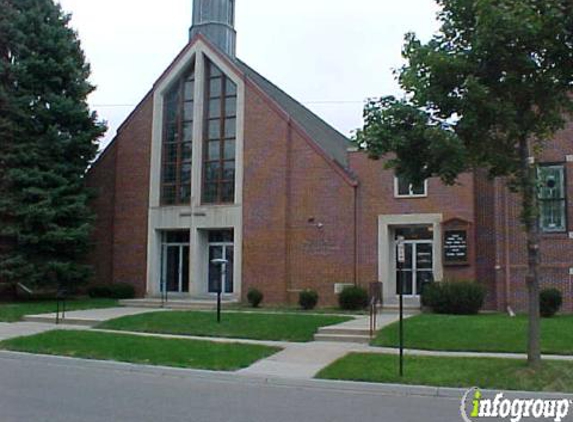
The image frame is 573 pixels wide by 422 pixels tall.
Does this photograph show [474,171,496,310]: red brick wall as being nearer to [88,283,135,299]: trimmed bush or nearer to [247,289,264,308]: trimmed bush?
[247,289,264,308]: trimmed bush

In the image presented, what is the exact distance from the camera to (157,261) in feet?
102

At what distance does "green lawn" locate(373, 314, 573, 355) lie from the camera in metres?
14.9

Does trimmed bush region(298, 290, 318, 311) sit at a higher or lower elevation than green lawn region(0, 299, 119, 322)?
higher

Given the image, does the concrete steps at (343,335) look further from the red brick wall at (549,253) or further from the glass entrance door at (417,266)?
the glass entrance door at (417,266)

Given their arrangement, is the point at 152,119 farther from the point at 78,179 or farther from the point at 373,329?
the point at 373,329

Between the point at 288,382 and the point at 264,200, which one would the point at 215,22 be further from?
the point at 288,382

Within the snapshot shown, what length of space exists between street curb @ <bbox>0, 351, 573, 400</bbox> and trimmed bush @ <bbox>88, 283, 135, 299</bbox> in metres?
15.5

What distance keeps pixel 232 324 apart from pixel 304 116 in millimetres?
18089

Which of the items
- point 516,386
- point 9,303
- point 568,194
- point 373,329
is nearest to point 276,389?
point 516,386

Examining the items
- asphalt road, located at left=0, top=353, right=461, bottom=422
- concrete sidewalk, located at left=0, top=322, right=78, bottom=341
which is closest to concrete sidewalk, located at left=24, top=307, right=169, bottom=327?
concrete sidewalk, located at left=0, top=322, right=78, bottom=341

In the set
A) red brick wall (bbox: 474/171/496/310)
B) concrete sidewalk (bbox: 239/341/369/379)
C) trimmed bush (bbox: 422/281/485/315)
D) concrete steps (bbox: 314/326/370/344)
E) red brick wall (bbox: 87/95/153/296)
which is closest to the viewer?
concrete sidewalk (bbox: 239/341/369/379)

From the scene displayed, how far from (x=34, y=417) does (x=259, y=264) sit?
66.8 ft

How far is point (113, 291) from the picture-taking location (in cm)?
3023

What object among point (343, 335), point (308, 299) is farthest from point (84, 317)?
point (343, 335)
